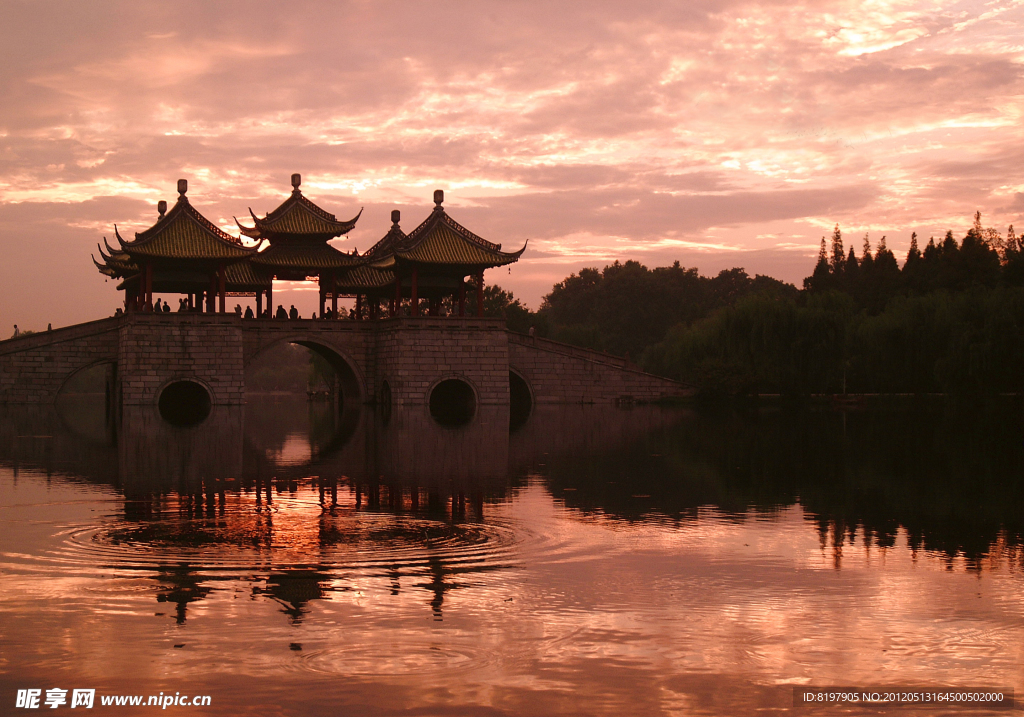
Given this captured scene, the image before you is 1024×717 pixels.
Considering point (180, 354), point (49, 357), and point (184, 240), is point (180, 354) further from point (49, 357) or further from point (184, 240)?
point (49, 357)

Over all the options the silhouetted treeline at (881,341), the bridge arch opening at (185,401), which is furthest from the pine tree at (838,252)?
the bridge arch opening at (185,401)

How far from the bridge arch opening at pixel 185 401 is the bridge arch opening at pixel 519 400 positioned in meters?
9.77

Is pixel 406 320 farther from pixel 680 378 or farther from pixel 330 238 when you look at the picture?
pixel 680 378

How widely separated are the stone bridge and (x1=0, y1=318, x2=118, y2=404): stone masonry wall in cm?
3

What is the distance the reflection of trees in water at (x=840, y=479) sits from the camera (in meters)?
9.89

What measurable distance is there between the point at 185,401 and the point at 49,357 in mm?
5818

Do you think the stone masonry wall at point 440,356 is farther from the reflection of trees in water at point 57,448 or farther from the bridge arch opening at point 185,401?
the reflection of trees in water at point 57,448

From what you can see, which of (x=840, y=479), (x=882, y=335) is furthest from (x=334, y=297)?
(x=840, y=479)

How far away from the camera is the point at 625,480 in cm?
1415

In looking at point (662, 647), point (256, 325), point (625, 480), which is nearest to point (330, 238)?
point (256, 325)

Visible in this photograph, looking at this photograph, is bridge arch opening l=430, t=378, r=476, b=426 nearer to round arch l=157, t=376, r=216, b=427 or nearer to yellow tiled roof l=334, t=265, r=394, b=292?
yellow tiled roof l=334, t=265, r=394, b=292

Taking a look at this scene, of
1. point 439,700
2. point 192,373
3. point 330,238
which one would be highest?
point 330,238

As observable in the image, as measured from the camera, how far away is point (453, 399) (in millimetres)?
39406

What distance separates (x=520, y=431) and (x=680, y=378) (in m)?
22.0
